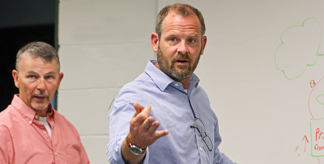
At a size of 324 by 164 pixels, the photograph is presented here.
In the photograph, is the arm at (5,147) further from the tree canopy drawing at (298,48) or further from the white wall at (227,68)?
the tree canopy drawing at (298,48)

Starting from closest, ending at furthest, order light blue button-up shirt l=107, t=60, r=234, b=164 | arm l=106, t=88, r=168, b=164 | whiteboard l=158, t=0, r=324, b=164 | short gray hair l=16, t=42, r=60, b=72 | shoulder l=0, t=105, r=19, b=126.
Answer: arm l=106, t=88, r=168, b=164
light blue button-up shirt l=107, t=60, r=234, b=164
shoulder l=0, t=105, r=19, b=126
short gray hair l=16, t=42, r=60, b=72
whiteboard l=158, t=0, r=324, b=164

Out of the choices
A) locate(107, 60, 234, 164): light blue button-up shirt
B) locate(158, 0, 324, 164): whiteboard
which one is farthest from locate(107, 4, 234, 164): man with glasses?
locate(158, 0, 324, 164): whiteboard

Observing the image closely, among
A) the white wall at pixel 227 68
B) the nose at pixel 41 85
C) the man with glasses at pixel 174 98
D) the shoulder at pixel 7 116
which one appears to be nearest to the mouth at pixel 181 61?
the man with glasses at pixel 174 98

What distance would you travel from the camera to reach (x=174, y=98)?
1224 millimetres

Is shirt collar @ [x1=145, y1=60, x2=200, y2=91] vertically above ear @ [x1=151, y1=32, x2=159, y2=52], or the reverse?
ear @ [x1=151, y1=32, x2=159, y2=52]

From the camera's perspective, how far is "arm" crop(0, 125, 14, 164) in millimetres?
1358

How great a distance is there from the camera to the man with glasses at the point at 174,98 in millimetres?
1094

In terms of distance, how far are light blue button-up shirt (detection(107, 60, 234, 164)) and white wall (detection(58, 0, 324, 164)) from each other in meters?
0.66

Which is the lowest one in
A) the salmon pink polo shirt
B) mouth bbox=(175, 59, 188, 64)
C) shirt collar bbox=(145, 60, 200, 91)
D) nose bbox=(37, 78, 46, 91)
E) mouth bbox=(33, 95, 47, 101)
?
the salmon pink polo shirt

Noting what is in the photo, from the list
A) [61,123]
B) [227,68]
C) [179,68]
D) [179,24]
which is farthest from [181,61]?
[227,68]

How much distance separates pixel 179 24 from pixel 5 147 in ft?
2.56

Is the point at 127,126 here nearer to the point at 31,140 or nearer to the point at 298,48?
the point at 31,140

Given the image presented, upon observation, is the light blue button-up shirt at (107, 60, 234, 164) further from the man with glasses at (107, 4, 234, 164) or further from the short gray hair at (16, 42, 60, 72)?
the short gray hair at (16, 42, 60, 72)

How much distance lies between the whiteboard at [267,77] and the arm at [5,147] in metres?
1.06
